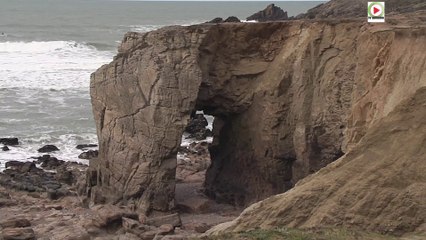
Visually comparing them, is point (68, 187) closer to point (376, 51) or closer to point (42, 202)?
point (42, 202)

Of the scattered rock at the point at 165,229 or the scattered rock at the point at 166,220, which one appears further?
the scattered rock at the point at 166,220

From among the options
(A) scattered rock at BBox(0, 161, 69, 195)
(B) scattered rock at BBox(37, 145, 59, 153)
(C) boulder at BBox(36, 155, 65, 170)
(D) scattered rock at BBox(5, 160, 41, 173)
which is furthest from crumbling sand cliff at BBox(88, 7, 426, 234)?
(B) scattered rock at BBox(37, 145, 59, 153)

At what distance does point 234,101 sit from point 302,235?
1145 centimetres

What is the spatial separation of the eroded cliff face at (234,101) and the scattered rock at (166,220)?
1.44 m

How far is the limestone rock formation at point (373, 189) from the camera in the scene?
1386 cm

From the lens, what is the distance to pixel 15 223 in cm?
2100

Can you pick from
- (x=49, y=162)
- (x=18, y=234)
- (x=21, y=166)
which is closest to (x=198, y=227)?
(x=18, y=234)

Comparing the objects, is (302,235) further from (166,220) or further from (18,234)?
(18,234)

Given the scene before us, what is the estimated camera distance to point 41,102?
1752 inches

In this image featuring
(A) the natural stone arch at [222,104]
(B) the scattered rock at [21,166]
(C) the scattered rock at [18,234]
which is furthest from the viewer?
(B) the scattered rock at [21,166]

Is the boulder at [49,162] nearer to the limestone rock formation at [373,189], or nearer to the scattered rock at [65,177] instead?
the scattered rock at [65,177]

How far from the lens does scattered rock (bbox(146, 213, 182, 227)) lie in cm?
2089

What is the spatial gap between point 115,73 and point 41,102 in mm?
22355

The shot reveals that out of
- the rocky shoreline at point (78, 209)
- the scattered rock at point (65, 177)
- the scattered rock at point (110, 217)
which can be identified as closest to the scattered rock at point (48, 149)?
the rocky shoreline at point (78, 209)
